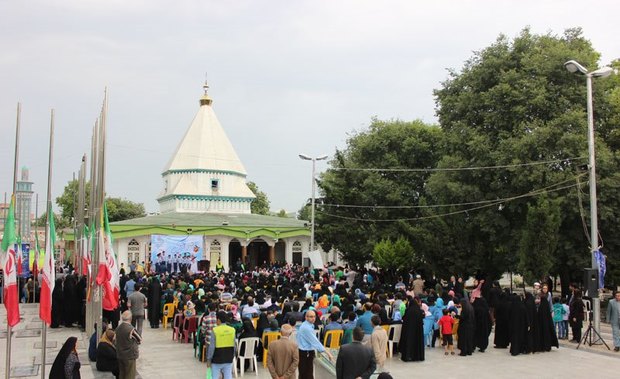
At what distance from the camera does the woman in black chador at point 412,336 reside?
1345 cm

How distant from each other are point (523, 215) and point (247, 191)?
104ft

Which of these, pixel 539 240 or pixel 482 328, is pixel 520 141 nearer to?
pixel 539 240

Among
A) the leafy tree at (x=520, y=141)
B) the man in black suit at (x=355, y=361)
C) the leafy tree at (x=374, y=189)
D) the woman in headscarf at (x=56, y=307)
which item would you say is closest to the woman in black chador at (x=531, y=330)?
the leafy tree at (x=520, y=141)

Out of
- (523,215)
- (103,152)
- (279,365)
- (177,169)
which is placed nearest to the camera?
(279,365)

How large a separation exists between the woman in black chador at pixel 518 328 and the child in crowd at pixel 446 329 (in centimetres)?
144

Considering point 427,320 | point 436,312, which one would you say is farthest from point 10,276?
point 436,312

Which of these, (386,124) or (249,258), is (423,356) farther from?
(249,258)

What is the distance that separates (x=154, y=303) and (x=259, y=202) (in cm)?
6207

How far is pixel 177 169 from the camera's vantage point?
166 ft

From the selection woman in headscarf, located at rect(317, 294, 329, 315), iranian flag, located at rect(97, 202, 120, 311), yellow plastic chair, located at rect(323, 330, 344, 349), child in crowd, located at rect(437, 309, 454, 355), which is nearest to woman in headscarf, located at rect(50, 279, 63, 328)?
iranian flag, located at rect(97, 202, 120, 311)

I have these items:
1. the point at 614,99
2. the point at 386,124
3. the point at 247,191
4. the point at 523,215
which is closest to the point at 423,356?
the point at 523,215

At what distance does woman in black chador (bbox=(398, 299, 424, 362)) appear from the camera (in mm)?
13445

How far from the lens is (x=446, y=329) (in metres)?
14.1

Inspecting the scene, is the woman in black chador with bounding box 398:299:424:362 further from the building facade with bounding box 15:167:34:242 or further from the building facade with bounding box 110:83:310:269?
the building facade with bounding box 15:167:34:242
